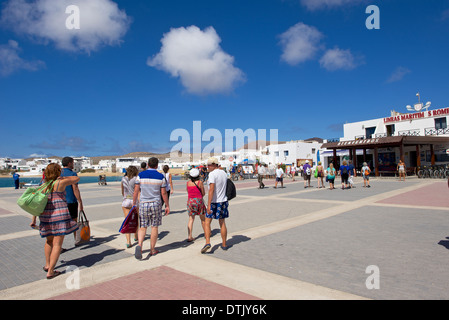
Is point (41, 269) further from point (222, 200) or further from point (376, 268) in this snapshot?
point (376, 268)

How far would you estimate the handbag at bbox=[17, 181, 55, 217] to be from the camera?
4.00 m

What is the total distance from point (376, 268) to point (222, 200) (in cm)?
267

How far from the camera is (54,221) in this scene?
4.27m

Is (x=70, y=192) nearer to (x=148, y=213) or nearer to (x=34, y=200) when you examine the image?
(x=34, y=200)

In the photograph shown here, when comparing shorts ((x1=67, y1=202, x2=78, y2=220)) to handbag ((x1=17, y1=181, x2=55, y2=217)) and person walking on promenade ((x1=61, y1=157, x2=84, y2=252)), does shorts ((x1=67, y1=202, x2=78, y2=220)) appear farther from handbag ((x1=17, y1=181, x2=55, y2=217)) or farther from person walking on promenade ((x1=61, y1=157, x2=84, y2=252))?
handbag ((x1=17, y1=181, x2=55, y2=217))

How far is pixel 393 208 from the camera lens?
9.14m

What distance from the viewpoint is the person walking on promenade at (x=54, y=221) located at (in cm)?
425

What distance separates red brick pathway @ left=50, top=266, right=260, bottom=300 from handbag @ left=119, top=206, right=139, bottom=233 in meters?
1.32

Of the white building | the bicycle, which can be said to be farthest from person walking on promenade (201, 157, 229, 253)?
the bicycle

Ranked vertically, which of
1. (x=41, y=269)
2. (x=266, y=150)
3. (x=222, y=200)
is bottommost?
(x=41, y=269)

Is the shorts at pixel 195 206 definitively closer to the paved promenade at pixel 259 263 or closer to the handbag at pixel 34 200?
the paved promenade at pixel 259 263
